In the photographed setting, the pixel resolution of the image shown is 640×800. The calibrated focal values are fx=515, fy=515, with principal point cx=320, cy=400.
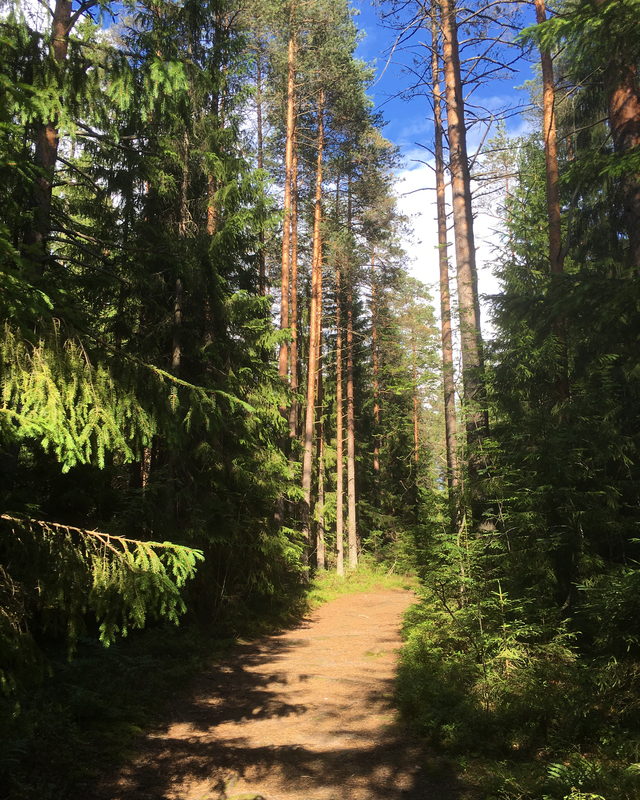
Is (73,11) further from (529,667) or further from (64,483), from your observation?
(529,667)

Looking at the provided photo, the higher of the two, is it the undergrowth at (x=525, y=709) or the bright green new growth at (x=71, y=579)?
the bright green new growth at (x=71, y=579)

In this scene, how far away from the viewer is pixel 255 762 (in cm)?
550

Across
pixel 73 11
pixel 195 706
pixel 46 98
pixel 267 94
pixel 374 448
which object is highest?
pixel 267 94

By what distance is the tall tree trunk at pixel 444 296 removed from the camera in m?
11.6

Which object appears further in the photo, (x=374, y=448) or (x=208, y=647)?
(x=374, y=448)

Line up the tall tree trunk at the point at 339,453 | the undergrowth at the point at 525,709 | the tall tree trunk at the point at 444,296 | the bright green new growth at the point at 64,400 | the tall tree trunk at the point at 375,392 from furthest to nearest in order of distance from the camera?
the tall tree trunk at the point at 375,392 → the tall tree trunk at the point at 339,453 → the tall tree trunk at the point at 444,296 → the undergrowth at the point at 525,709 → the bright green new growth at the point at 64,400

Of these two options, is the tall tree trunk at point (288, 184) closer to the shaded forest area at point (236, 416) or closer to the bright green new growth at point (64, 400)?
the shaded forest area at point (236, 416)

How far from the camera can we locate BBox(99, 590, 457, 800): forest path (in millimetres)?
4898

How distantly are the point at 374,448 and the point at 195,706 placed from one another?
23.0 meters

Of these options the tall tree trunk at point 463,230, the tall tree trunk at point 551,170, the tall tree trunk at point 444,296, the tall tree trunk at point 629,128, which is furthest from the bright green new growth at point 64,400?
the tall tree trunk at point 551,170

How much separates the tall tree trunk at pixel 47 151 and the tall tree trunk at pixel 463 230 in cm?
687

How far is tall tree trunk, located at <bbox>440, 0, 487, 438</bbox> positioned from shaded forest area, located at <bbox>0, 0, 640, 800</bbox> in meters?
0.06

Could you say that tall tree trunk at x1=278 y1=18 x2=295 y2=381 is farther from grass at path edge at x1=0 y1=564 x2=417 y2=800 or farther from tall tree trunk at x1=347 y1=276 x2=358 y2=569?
grass at path edge at x1=0 y1=564 x2=417 y2=800

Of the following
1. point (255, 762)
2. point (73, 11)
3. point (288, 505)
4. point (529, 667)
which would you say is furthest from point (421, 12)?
point (288, 505)
